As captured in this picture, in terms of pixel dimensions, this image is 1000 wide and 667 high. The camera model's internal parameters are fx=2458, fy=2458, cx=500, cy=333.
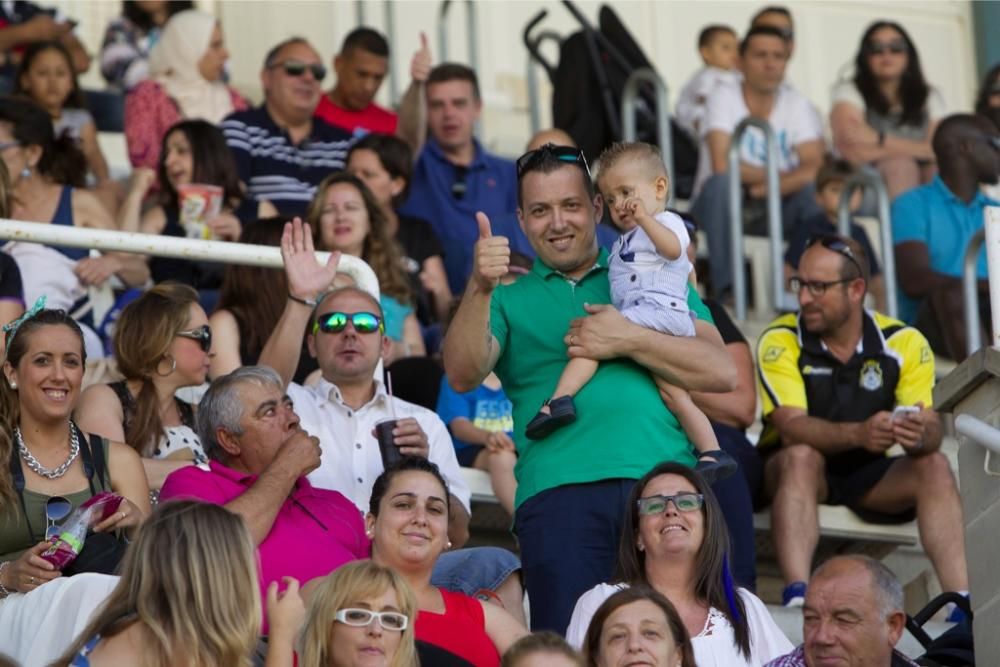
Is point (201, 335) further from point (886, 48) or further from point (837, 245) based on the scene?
point (886, 48)

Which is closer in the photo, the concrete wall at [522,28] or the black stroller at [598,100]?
the black stroller at [598,100]

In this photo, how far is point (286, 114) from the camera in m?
11.7

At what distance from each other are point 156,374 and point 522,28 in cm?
746

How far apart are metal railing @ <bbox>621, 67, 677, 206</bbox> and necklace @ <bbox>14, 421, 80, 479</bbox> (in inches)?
211

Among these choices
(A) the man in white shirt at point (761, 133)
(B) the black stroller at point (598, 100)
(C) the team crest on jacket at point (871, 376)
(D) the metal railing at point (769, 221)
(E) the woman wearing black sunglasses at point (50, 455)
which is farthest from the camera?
(B) the black stroller at point (598, 100)

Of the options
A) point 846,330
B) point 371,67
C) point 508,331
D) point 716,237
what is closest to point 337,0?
point 371,67

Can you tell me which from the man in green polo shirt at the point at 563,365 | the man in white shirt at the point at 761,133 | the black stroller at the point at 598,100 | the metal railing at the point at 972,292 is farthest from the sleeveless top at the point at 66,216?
the metal railing at the point at 972,292

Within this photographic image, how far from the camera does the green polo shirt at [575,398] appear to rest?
23.4 ft

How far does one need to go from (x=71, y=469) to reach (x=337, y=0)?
26.5ft

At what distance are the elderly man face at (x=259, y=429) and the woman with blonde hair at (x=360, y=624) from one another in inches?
57.4

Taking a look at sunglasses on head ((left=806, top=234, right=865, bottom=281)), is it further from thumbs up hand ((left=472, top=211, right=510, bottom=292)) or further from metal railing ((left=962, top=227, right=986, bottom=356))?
thumbs up hand ((left=472, top=211, right=510, bottom=292))

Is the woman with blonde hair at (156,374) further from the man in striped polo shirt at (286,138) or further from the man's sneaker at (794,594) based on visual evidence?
the man in striped polo shirt at (286,138)

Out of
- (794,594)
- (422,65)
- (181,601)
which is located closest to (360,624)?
(181,601)

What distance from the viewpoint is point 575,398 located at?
7.21 m
